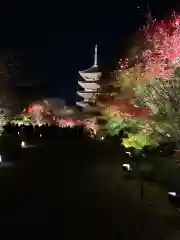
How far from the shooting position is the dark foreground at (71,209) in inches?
448

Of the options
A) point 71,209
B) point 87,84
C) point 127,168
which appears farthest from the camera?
point 87,84

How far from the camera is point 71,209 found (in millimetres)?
14461

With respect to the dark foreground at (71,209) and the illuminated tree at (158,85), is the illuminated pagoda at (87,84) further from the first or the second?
the dark foreground at (71,209)

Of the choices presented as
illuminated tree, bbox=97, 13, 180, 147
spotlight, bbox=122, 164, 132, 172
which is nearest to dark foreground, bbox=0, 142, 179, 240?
spotlight, bbox=122, 164, 132, 172

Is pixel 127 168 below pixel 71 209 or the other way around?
the other way around

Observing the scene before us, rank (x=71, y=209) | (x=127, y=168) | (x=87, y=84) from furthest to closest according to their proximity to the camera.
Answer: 1. (x=87, y=84)
2. (x=127, y=168)
3. (x=71, y=209)

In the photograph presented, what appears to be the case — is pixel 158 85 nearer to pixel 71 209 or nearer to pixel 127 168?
pixel 127 168

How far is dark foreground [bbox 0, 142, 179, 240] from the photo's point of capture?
11367mm

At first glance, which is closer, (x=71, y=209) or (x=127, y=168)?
(x=71, y=209)

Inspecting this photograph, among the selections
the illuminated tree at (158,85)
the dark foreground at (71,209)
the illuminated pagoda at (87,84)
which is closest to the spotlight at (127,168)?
the dark foreground at (71,209)

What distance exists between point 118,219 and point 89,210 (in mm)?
1528

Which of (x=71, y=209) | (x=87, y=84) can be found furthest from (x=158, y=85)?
(x=87, y=84)

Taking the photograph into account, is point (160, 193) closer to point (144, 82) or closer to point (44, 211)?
point (44, 211)

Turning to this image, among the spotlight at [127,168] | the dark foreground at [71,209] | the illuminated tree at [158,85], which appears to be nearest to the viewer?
the dark foreground at [71,209]
